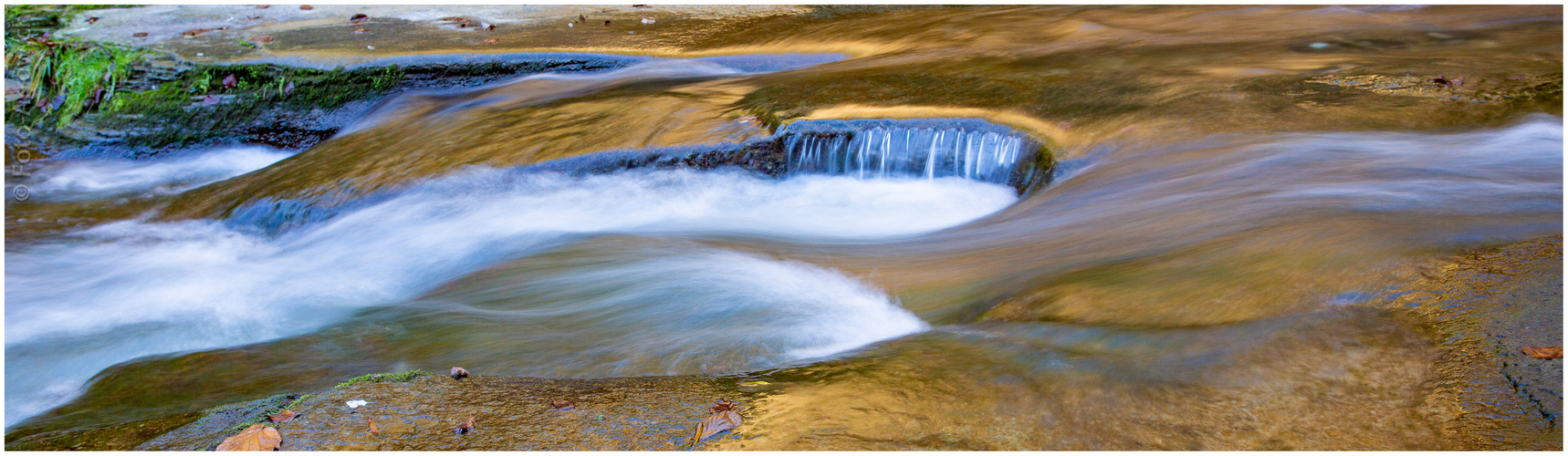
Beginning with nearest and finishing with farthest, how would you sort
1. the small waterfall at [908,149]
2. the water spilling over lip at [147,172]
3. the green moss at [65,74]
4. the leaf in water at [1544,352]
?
the leaf in water at [1544,352] → the small waterfall at [908,149] → the water spilling over lip at [147,172] → the green moss at [65,74]

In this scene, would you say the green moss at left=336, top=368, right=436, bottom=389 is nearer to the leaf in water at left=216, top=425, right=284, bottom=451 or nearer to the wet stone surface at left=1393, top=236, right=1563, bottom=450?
the leaf in water at left=216, top=425, right=284, bottom=451

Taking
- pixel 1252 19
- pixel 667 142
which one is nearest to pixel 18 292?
pixel 667 142

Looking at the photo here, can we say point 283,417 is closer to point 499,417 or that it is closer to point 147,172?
point 499,417

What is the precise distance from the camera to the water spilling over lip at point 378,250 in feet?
14.3

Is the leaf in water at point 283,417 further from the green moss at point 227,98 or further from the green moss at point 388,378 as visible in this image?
the green moss at point 227,98

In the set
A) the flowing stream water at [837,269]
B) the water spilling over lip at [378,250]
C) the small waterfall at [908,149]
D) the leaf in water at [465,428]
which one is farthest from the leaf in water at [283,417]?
the small waterfall at [908,149]

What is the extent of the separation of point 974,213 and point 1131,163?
35.1 inches

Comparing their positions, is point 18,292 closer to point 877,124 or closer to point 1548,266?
point 877,124

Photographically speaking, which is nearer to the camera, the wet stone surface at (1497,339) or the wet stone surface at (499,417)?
the wet stone surface at (1497,339)

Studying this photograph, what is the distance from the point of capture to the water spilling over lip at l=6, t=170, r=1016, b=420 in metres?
4.36

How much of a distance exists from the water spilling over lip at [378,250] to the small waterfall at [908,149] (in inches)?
3.6

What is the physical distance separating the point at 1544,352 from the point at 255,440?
348cm

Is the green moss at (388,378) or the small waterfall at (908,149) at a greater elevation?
the small waterfall at (908,149)

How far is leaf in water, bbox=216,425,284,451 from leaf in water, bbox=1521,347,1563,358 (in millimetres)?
3386
